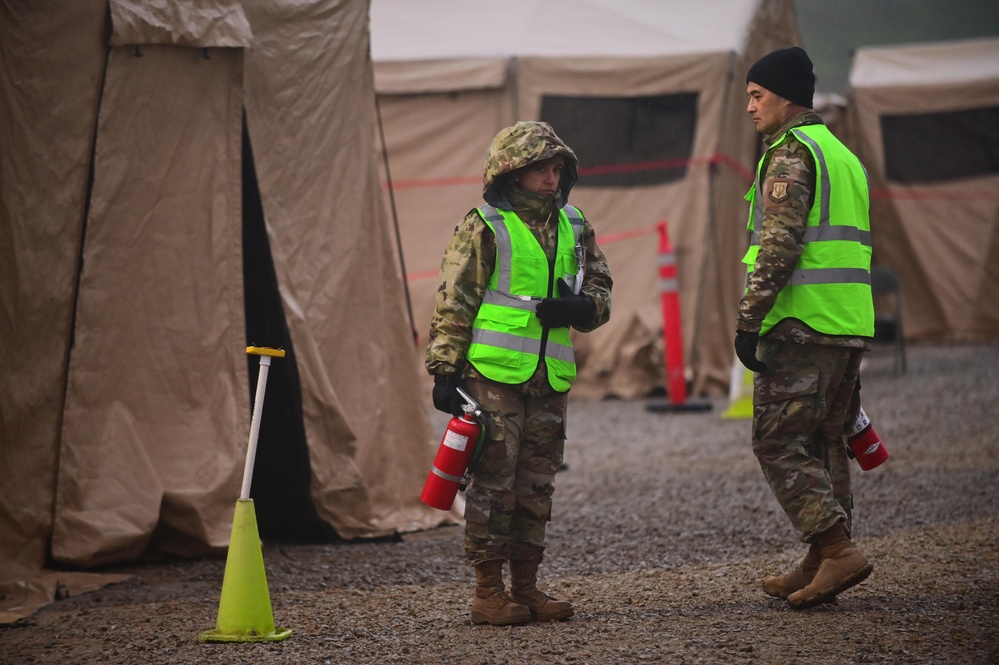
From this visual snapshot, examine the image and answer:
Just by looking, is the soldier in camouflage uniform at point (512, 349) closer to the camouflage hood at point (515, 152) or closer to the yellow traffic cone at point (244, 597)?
the camouflage hood at point (515, 152)

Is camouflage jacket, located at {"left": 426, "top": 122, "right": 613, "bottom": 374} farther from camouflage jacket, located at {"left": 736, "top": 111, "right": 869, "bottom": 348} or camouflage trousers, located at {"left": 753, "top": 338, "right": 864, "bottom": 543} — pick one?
camouflage trousers, located at {"left": 753, "top": 338, "right": 864, "bottom": 543}

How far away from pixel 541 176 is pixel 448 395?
854 mm

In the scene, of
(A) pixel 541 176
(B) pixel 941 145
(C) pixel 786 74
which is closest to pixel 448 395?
(A) pixel 541 176

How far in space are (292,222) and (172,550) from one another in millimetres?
1557

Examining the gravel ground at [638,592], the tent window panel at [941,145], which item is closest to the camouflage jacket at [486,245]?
the gravel ground at [638,592]

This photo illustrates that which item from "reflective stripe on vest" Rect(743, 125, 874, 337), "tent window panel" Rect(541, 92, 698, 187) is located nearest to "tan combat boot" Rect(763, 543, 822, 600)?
"reflective stripe on vest" Rect(743, 125, 874, 337)

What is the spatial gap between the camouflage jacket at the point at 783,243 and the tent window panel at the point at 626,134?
813 centimetres

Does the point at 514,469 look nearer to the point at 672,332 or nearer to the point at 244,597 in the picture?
the point at 244,597

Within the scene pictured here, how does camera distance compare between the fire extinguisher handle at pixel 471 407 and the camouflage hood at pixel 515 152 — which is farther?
the camouflage hood at pixel 515 152

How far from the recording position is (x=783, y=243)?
14.3 feet

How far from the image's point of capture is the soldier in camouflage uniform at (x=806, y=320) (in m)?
4.36

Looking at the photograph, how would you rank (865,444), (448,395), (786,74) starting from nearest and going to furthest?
(448,395) < (786,74) < (865,444)

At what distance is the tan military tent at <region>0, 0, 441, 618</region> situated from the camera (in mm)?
4930

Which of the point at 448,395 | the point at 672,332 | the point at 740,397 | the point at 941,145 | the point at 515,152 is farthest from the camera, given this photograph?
the point at 941,145
